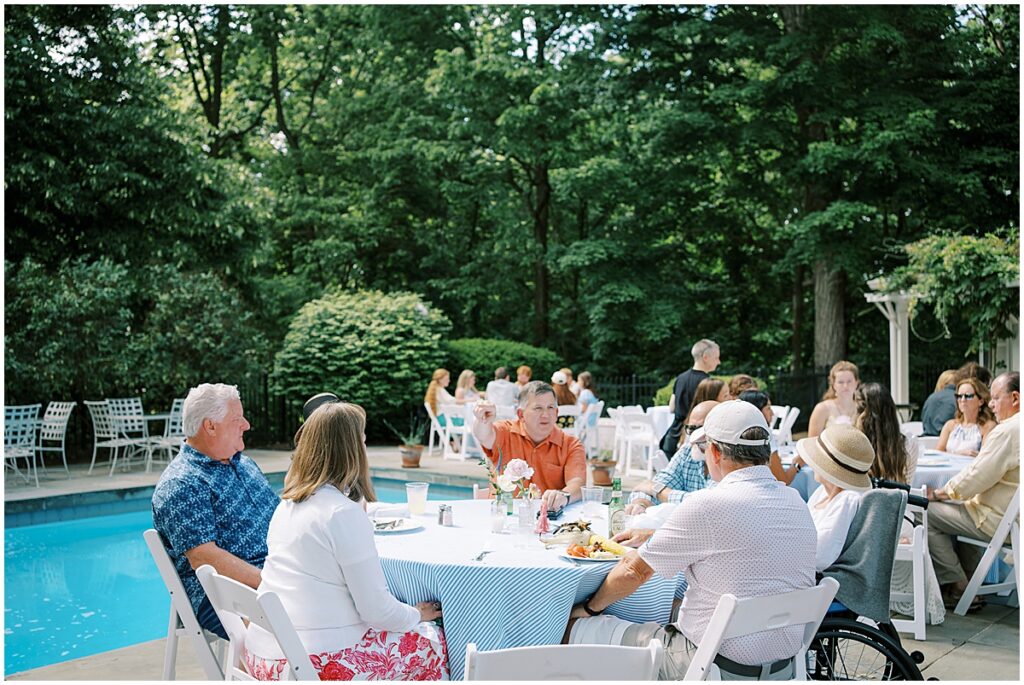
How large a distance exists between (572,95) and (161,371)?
33.1 ft

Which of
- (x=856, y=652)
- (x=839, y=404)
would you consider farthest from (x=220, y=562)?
(x=839, y=404)

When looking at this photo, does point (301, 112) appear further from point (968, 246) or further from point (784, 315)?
point (968, 246)

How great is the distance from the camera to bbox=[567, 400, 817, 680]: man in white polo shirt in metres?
2.97

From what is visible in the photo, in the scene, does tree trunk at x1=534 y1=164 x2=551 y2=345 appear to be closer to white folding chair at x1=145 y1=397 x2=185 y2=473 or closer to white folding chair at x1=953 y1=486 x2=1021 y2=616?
white folding chair at x1=145 y1=397 x2=185 y2=473

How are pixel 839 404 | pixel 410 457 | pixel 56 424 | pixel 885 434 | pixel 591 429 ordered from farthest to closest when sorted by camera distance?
pixel 591 429 < pixel 410 457 < pixel 56 424 < pixel 839 404 < pixel 885 434

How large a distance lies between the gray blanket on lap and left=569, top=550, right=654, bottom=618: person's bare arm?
96 cm

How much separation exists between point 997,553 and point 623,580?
3107mm

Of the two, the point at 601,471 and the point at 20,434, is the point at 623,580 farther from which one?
the point at 20,434

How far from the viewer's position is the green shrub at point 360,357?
1534cm

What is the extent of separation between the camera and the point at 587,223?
23.3 meters

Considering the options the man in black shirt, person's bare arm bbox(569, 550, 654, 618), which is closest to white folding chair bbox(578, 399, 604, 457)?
the man in black shirt

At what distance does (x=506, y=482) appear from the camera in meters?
4.05

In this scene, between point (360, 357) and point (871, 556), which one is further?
point (360, 357)

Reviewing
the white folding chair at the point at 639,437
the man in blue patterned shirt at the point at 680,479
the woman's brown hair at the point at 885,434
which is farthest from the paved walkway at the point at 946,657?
the white folding chair at the point at 639,437
